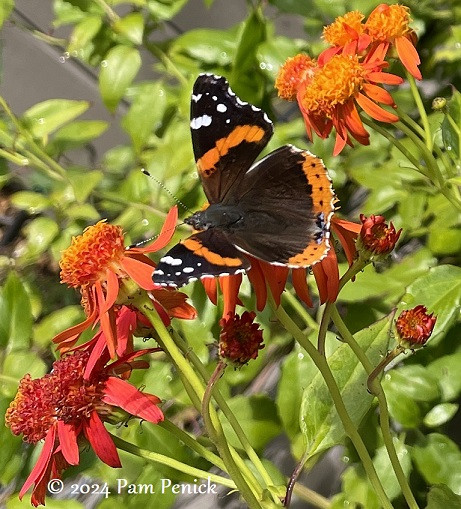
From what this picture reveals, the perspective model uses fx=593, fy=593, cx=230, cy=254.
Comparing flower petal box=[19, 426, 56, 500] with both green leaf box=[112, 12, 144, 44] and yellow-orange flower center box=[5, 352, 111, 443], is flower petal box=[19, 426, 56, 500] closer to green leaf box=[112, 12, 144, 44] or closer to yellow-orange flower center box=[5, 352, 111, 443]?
yellow-orange flower center box=[5, 352, 111, 443]

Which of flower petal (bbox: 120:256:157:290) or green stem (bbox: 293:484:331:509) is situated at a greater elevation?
flower petal (bbox: 120:256:157:290)

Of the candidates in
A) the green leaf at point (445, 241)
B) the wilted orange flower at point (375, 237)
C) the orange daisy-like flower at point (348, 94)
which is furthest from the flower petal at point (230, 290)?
the green leaf at point (445, 241)

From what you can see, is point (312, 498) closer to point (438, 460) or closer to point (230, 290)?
point (438, 460)

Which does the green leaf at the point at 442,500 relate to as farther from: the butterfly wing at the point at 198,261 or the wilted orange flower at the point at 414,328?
the butterfly wing at the point at 198,261

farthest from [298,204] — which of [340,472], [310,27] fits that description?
[310,27]

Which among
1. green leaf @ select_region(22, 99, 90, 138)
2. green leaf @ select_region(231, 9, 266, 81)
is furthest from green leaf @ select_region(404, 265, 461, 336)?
green leaf @ select_region(22, 99, 90, 138)

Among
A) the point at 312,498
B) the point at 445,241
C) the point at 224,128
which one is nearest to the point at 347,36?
the point at 224,128

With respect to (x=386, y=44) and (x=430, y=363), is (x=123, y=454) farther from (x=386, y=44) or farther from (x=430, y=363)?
(x=386, y=44)
